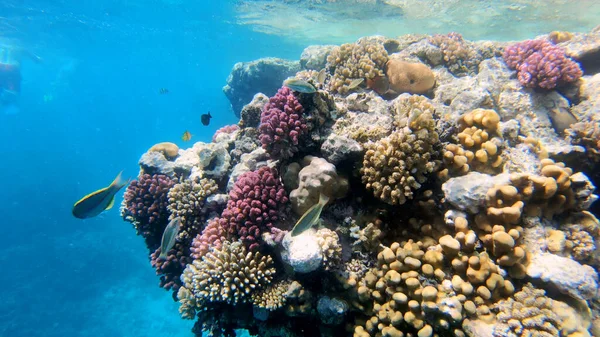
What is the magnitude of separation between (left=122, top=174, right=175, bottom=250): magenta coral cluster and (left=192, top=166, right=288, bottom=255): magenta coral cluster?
1.99 metres

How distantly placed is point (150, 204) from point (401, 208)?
17.2 ft

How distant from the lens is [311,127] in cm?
451

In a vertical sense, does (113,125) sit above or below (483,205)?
below

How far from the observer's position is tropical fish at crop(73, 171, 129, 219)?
3900 millimetres

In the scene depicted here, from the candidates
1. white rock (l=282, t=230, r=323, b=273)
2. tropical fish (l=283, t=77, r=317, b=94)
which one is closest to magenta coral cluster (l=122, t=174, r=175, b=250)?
white rock (l=282, t=230, r=323, b=273)

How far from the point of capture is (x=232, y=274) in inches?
163

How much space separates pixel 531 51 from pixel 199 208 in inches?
302

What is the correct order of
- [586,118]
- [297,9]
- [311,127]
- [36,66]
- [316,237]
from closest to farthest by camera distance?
[316,237]
[311,127]
[586,118]
[297,9]
[36,66]

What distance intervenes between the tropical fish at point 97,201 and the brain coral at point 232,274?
1644mm

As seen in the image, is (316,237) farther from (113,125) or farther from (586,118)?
(113,125)

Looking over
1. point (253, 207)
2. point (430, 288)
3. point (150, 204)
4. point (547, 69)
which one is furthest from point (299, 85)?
point (547, 69)

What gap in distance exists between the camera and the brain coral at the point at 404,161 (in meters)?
3.60

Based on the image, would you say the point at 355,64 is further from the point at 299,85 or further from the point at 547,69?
the point at 547,69

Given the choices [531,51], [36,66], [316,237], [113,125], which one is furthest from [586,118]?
[113,125]
